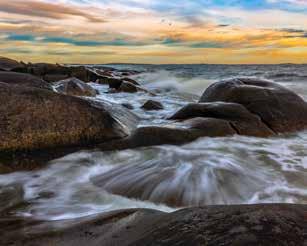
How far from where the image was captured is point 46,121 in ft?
16.9

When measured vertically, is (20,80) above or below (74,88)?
→ above

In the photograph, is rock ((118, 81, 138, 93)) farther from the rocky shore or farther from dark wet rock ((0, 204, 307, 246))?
dark wet rock ((0, 204, 307, 246))

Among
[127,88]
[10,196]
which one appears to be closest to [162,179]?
[10,196]

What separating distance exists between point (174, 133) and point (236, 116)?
171 cm

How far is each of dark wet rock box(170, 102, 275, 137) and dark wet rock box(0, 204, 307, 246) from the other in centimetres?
426

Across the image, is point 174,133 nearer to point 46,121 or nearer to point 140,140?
point 140,140

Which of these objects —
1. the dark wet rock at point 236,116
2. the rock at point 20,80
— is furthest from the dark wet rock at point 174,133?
the rock at point 20,80

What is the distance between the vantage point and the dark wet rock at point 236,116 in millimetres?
6774

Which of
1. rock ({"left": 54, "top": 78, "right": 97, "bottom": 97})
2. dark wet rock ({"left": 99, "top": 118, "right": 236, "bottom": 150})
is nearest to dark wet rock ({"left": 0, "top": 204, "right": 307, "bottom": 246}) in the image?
dark wet rock ({"left": 99, "top": 118, "right": 236, "bottom": 150})

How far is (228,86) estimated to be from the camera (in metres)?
8.51

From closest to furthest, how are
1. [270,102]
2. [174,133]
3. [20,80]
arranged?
[174,133], [270,102], [20,80]

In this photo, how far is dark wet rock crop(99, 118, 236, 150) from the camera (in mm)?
5559

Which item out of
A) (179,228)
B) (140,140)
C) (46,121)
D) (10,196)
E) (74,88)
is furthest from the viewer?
(74,88)

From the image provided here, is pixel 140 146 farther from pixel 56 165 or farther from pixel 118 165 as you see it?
pixel 56 165
